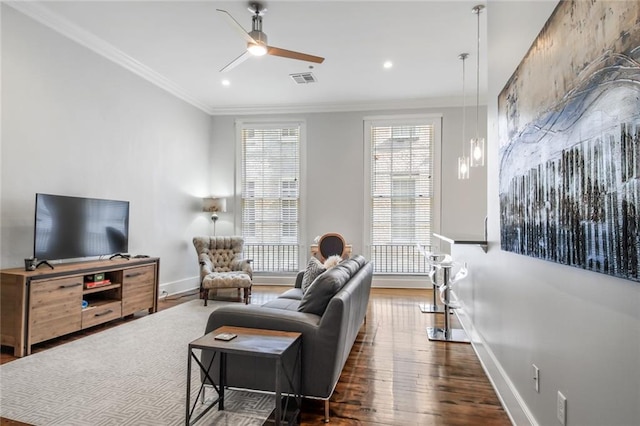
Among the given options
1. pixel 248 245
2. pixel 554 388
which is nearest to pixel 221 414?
pixel 554 388

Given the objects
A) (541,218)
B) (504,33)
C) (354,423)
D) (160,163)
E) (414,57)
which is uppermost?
(414,57)

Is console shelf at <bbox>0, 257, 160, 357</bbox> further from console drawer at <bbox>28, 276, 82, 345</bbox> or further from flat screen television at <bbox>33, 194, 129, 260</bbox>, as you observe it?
flat screen television at <bbox>33, 194, 129, 260</bbox>

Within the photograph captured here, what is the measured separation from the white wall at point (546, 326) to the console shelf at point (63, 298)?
398 cm

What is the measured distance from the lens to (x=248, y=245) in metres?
6.98

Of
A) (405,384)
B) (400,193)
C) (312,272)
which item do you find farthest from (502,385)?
(400,193)

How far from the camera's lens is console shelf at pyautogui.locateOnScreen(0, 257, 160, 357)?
3.17 m

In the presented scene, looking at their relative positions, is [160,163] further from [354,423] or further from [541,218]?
[541,218]

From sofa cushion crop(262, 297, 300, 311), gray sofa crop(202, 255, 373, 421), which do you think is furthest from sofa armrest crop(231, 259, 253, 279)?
gray sofa crop(202, 255, 373, 421)

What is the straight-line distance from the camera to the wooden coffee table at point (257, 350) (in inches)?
72.2

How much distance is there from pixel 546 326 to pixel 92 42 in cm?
534

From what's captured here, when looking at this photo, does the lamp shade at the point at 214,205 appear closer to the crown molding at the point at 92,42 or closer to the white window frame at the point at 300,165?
the white window frame at the point at 300,165

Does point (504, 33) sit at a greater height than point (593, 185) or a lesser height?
greater

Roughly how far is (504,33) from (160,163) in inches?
194

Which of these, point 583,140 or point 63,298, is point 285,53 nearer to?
point 583,140
